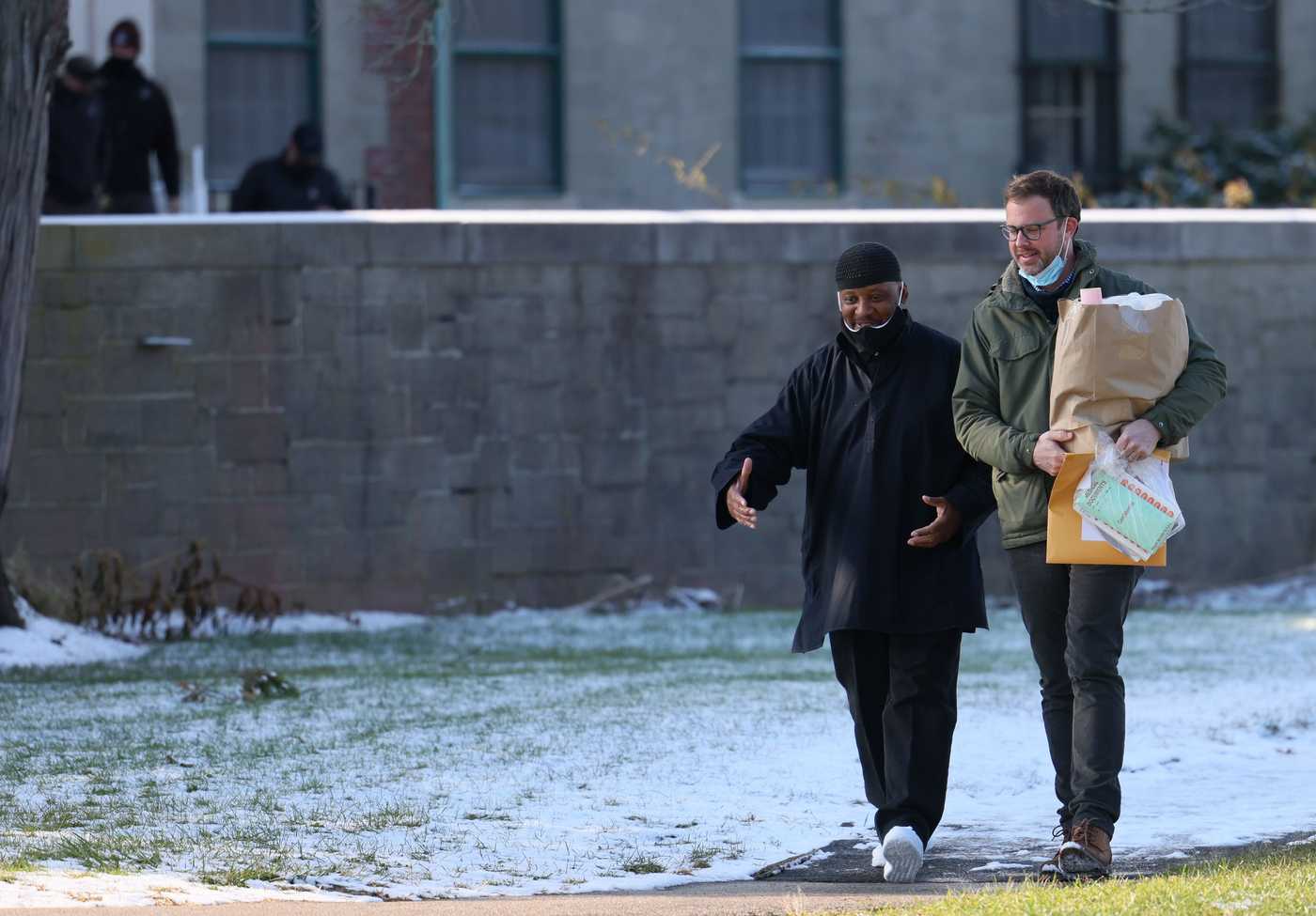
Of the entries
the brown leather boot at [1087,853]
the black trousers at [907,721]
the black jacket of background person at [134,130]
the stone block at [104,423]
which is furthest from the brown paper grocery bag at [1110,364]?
the black jacket of background person at [134,130]

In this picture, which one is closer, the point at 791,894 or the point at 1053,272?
the point at 791,894

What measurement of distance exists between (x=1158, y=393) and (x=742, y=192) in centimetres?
1255

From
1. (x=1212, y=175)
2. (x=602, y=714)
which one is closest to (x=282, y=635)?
(x=602, y=714)

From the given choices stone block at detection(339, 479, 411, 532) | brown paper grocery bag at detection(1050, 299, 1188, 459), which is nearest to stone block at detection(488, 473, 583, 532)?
stone block at detection(339, 479, 411, 532)

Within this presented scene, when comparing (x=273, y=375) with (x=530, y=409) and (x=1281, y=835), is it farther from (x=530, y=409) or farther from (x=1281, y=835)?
(x=1281, y=835)

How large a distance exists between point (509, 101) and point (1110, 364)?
1244 centimetres

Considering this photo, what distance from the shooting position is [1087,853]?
18.3 ft

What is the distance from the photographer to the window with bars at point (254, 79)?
16719 millimetres

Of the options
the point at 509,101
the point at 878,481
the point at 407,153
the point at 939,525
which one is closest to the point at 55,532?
the point at 407,153

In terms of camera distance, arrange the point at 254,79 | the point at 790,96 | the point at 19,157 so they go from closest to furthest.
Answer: the point at 19,157 < the point at 254,79 < the point at 790,96

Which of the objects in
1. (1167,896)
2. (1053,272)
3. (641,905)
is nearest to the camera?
(1167,896)

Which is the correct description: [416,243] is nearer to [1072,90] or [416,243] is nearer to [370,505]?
[370,505]

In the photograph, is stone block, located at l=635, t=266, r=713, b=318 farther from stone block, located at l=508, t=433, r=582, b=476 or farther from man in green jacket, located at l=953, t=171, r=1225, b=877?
man in green jacket, located at l=953, t=171, r=1225, b=877

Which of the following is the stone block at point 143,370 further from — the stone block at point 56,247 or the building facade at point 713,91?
the building facade at point 713,91
